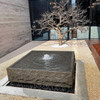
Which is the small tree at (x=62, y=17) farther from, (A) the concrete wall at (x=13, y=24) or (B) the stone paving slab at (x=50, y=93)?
(B) the stone paving slab at (x=50, y=93)

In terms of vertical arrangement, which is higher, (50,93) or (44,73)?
(44,73)

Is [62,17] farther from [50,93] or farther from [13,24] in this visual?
[50,93]

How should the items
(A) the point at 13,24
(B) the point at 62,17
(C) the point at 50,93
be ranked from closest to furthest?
(C) the point at 50,93, (A) the point at 13,24, (B) the point at 62,17

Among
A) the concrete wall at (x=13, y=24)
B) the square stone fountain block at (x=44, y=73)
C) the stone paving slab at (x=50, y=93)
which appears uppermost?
the concrete wall at (x=13, y=24)

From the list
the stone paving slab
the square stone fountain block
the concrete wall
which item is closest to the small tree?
the concrete wall

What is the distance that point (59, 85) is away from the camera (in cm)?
182

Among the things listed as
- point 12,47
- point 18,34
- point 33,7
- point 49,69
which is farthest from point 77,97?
point 33,7

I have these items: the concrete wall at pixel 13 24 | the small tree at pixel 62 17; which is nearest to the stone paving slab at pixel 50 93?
the concrete wall at pixel 13 24

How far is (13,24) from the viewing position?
437 cm

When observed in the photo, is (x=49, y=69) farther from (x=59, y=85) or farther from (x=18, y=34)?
(x=18, y=34)

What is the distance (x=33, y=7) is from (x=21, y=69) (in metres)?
4.76

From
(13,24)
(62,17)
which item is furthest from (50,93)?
(62,17)

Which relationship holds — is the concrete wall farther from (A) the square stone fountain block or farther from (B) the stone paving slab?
(B) the stone paving slab

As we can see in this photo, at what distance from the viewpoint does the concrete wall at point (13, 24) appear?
3.76 meters
